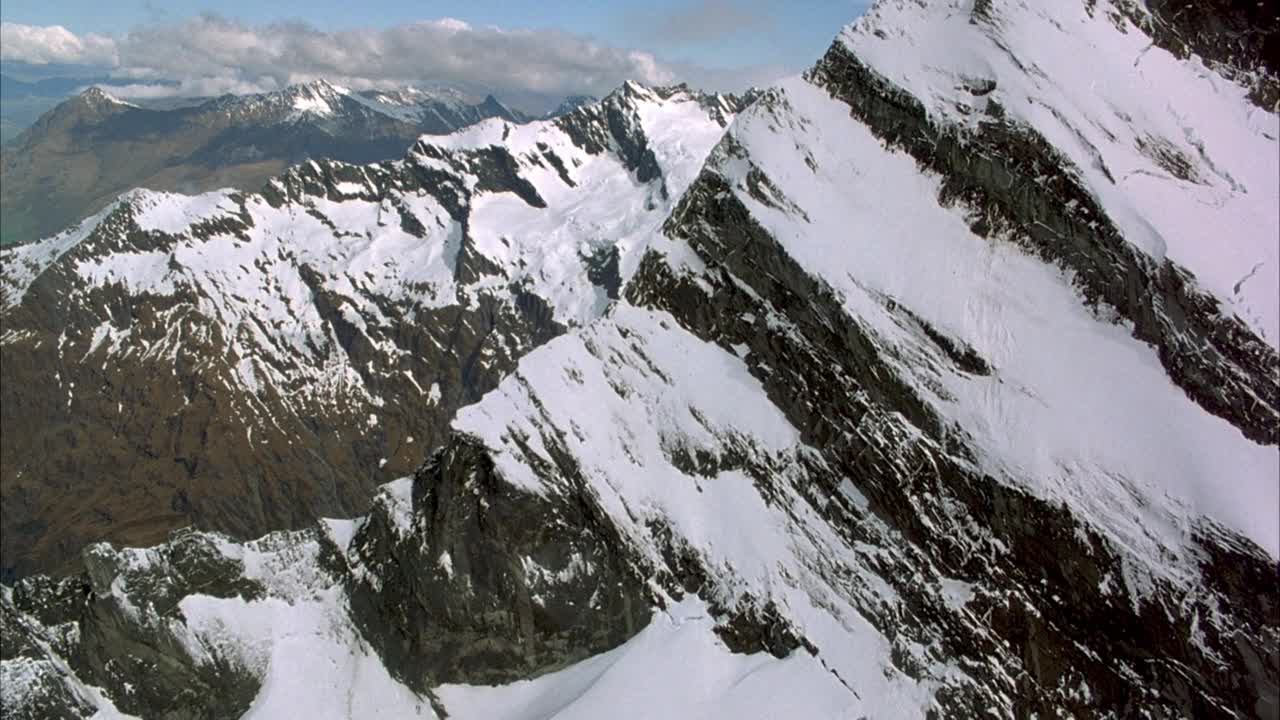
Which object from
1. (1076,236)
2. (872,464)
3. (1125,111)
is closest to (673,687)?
(872,464)

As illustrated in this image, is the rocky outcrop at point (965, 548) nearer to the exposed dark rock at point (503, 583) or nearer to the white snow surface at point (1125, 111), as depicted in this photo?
Answer: the white snow surface at point (1125, 111)

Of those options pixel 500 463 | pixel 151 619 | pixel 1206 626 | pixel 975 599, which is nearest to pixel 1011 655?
pixel 975 599

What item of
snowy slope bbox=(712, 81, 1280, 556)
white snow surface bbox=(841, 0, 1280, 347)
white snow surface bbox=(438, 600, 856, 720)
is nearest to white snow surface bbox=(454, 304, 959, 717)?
white snow surface bbox=(438, 600, 856, 720)

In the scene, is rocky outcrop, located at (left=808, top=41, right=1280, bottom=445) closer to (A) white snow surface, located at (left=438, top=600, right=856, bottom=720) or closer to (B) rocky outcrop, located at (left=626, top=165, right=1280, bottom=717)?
(B) rocky outcrop, located at (left=626, top=165, right=1280, bottom=717)

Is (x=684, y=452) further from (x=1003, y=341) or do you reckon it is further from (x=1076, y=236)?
(x=1076, y=236)

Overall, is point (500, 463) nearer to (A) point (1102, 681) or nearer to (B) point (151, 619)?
(B) point (151, 619)

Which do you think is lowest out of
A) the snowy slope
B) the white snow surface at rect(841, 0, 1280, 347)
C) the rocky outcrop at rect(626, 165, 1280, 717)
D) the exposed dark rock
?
the exposed dark rock
